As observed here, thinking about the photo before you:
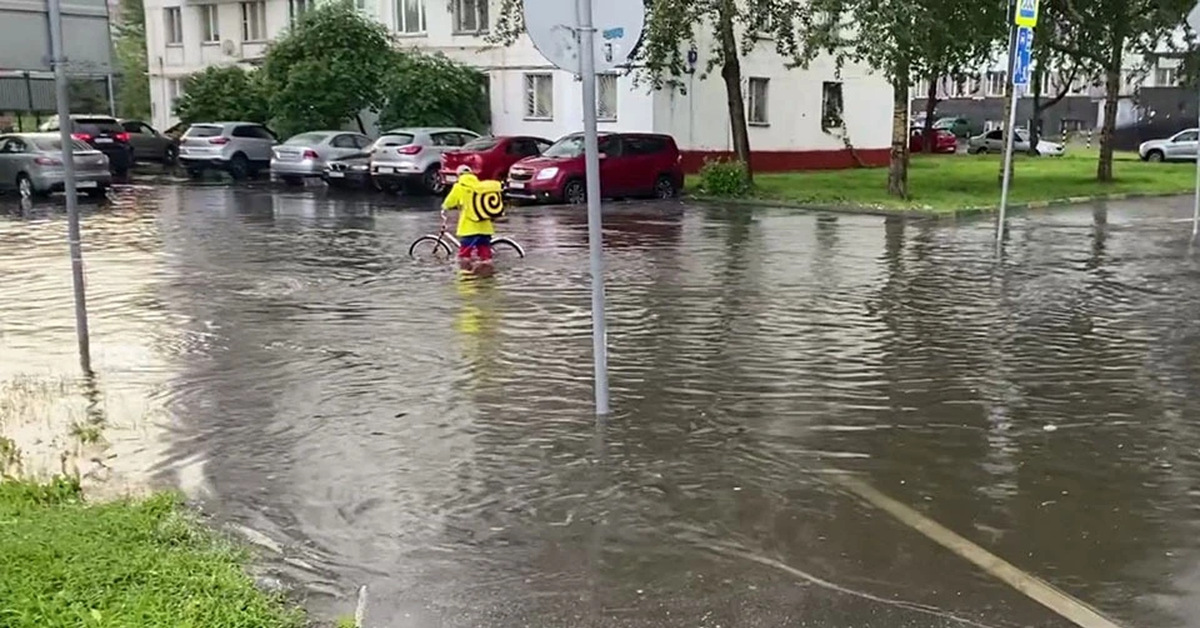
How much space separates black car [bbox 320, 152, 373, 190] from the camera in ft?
95.9

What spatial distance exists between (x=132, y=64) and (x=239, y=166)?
39.3m

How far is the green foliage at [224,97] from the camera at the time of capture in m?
38.7

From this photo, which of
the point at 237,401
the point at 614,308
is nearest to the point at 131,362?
the point at 237,401

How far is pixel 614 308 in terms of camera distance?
11.8 metres

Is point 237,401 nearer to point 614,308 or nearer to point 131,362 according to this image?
point 131,362

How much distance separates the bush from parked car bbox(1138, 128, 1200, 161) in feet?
82.5

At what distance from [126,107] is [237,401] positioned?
62942mm

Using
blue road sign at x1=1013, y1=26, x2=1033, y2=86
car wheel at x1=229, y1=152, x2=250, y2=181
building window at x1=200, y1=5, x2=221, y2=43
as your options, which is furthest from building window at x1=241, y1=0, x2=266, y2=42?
blue road sign at x1=1013, y1=26, x2=1033, y2=86

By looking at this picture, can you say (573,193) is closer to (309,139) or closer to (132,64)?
(309,139)

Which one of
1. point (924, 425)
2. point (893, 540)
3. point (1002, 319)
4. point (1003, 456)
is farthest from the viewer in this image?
point (1002, 319)

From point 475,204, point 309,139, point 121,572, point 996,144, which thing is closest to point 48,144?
point 309,139

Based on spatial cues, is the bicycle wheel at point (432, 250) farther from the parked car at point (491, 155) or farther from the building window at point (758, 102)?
the building window at point (758, 102)

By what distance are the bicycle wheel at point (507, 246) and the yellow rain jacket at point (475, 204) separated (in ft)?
1.69

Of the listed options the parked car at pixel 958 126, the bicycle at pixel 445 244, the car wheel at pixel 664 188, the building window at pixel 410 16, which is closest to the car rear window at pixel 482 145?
the car wheel at pixel 664 188
